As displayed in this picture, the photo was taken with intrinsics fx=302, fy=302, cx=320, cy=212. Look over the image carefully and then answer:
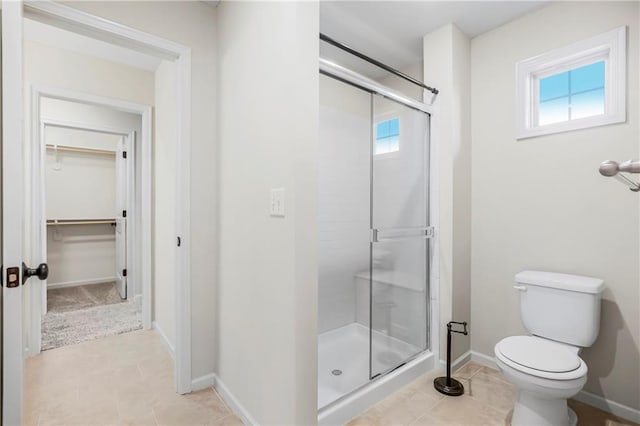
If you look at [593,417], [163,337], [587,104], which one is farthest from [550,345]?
[163,337]

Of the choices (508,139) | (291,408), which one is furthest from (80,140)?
(508,139)

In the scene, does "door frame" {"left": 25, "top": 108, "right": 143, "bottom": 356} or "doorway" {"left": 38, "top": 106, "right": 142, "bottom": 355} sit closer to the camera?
"door frame" {"left": 25, "top": 108, "right": 143, "bottom": 356}

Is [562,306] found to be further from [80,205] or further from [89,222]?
[80,205]

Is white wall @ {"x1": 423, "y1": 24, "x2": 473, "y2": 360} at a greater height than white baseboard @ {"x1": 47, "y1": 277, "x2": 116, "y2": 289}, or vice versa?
white wall @ {"x1": 423, "y1": 24, "x2": 473, "y2": 360}

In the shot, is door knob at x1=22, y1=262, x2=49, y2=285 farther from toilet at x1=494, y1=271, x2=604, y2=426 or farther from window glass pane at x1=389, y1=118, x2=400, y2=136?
toilet at x1=494, y1=271, x2=604, y2=426

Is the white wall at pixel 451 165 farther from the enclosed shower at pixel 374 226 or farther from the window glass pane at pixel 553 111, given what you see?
the window glass pane at pixel 553 111

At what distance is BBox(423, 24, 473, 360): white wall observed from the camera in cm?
221

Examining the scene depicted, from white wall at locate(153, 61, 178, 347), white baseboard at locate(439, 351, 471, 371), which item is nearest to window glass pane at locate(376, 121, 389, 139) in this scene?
white wall at locate(153, 61, 178, 347)

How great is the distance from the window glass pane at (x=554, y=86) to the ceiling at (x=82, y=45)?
10.1ft

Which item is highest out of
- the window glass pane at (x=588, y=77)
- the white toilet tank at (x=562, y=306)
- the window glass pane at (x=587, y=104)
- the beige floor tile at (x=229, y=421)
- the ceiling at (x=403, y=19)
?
the ceiling at (x=403, y=19)

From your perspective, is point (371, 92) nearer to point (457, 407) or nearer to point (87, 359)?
point (457, 407)

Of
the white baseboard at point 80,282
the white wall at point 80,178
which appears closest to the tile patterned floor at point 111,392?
the white baseboard at point 80,282

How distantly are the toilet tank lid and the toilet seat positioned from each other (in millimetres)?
328

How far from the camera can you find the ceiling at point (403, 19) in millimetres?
2022
